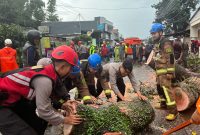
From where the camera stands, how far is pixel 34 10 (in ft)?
171

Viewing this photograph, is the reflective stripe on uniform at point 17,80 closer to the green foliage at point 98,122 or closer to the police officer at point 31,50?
the green foliage at point 98,122

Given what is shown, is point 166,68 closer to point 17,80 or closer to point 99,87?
point 99,87

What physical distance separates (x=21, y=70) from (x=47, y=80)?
1.23 feet

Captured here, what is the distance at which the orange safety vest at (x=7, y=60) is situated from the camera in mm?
8531

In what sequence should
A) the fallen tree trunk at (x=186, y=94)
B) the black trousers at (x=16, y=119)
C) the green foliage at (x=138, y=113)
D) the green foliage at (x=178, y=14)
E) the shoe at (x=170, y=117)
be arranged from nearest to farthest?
the black trousers at (x=16, y=119) → the green foliage at (x=138, y=113) → the shoe at (x=170, y=117) → the fallen tree trunk at (x=186, y=94) → the green foliage at (x=178, y=14)

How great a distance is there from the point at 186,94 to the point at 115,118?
101 inches

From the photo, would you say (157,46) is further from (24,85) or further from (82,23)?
(82,23)

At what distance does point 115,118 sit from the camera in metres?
4.60

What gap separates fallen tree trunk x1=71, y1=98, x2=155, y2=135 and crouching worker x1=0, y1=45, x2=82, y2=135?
734 mm

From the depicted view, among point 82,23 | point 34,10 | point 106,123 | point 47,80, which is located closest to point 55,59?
point 47,80

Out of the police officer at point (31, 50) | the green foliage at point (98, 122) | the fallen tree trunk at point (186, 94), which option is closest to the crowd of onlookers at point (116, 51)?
Result: the police officer at point (31, 50)

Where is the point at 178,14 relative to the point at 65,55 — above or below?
above

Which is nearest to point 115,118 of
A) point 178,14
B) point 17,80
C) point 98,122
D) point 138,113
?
point 98,122

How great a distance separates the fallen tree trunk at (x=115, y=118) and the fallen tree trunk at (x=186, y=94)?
1294 millimetres
